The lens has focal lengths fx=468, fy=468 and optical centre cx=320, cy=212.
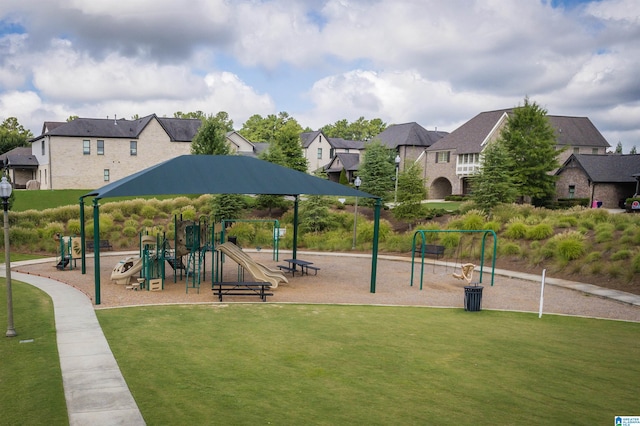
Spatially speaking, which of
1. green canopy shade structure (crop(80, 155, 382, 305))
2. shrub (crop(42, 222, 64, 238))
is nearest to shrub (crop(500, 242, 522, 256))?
green canopy shade structure (crop(80, 155, 382, 305))

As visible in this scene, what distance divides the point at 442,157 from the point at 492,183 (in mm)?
22459

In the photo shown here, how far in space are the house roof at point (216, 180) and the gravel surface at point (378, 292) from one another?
3450mm

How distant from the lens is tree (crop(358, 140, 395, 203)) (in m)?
41.7

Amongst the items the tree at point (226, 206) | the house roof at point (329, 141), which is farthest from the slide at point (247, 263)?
the house roof at point (329, 141)

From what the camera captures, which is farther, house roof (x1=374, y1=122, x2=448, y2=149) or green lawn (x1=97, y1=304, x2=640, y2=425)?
house roof (x1=374, y1=122, x2=448, y2=149)

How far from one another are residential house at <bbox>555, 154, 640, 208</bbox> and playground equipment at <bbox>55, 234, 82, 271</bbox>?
42.0 m

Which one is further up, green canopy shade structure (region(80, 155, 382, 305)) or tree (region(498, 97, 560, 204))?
tree (region(498, 97, 560, 204))

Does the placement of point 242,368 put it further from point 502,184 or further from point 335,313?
point 502,184

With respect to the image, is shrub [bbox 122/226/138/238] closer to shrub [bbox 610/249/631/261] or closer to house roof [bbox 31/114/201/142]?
shrub [bbox 610/249/631/261]

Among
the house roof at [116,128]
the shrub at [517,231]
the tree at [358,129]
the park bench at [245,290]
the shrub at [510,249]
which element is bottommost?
the park bench at [245,290]

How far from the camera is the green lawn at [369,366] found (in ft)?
23.4

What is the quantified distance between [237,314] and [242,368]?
4.37 m

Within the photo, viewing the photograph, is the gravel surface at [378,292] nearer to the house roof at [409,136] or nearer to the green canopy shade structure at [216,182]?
the green canopy shade structure at [216,182]

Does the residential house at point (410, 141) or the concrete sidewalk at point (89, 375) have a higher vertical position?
the residential house at point (410, 141)
